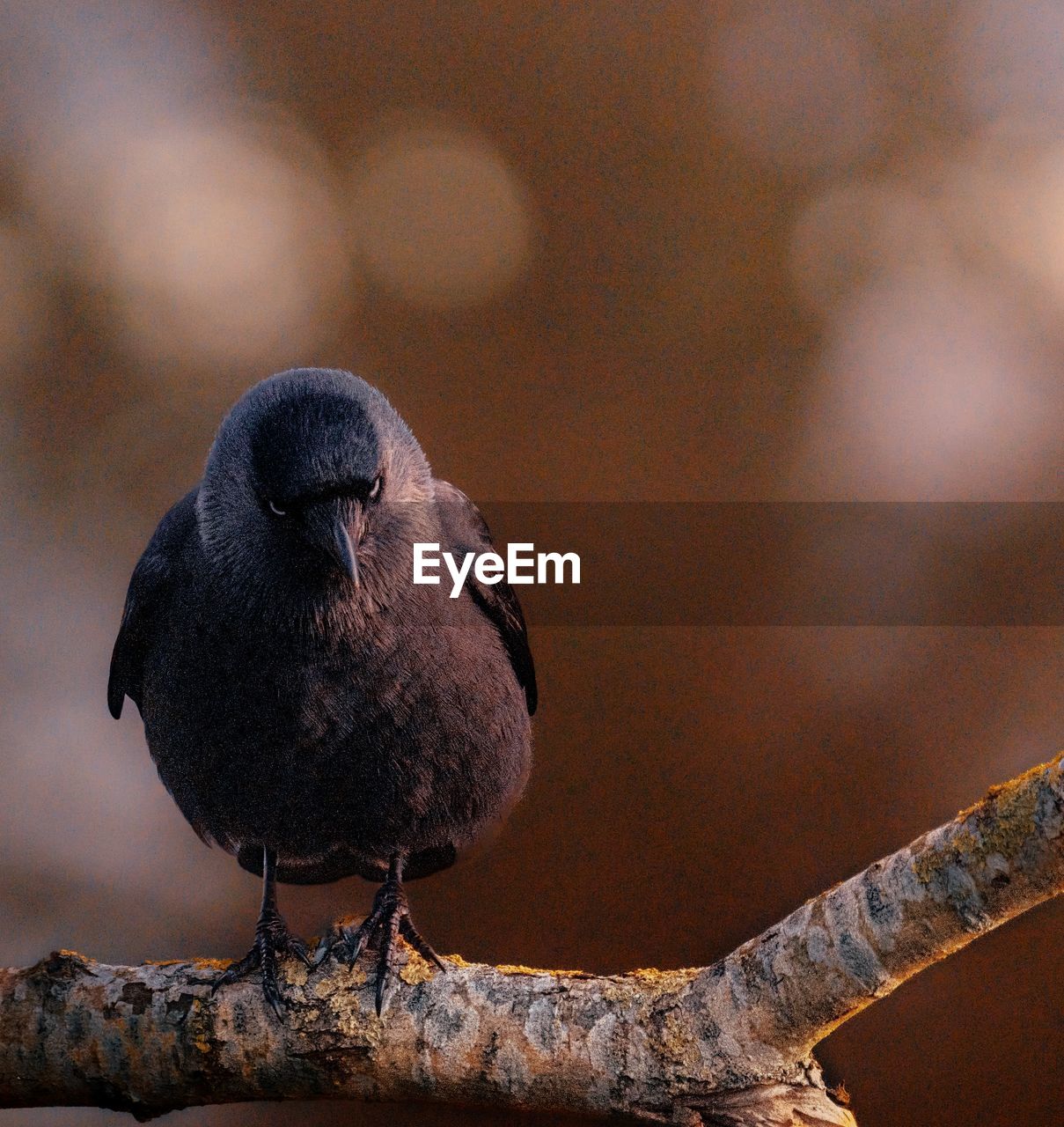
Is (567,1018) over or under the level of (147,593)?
under

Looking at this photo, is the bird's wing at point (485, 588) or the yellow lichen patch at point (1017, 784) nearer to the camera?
the yellow lichen patch at point (1017, 784)

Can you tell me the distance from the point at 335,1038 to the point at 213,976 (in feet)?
0.72

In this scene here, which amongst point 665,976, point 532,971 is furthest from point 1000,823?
point 532,971

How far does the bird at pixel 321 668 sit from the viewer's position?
1571 mm

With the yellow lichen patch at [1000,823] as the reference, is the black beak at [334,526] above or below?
above

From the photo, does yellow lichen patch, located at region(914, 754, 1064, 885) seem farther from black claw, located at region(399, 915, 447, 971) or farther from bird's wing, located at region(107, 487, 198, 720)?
bird's wing, located at region(107, 487, 198, 720)

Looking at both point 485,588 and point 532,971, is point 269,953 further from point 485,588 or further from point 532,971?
point 485,588

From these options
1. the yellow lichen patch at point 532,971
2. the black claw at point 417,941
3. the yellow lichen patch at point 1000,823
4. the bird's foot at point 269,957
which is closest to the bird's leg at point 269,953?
the bird's foot at point 269,957

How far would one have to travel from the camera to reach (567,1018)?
1.39 meters

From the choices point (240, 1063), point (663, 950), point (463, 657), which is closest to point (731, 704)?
point (663, 950)

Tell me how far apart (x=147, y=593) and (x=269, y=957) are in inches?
24.8

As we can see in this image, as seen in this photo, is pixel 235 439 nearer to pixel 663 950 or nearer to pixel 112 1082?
pixel 112 1082

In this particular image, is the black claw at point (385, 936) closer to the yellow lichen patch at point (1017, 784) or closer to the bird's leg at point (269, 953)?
the bird's leg at point (269, 953)

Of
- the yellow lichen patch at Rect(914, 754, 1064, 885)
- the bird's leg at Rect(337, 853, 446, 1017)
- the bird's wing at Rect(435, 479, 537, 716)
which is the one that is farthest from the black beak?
the yellow lichen patch at Rect(914, 754, 1064, 885)
